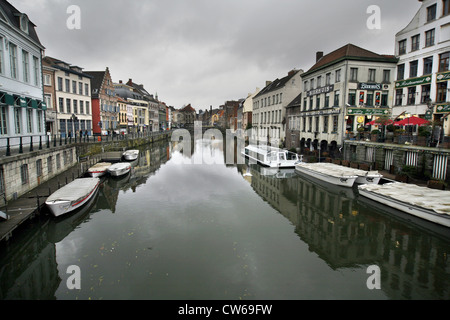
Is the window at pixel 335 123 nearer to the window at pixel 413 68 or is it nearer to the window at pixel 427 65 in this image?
the window at pixel 413 68

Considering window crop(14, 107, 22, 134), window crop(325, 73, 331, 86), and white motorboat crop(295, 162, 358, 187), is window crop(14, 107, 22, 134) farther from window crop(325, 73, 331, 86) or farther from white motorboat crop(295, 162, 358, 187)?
window crop(325, 73, 331, 86)

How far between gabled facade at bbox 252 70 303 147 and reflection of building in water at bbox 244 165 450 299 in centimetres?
2829

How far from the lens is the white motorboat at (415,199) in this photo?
12.1 m

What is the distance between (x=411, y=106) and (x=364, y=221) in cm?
1873

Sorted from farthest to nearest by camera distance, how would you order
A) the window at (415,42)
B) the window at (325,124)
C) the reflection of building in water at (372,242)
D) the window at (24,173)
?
the window at (325,124)
the window at (415,42)
the window at (24,173)
the reflection of building in water at (372,242)

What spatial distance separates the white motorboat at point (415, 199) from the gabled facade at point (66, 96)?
31.9 m

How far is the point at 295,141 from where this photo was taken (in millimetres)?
A: 39406

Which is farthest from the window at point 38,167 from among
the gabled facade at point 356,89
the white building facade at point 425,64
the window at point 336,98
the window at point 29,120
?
the white building facade at point 425,64

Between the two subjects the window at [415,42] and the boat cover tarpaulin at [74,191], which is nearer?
the boat cover tarpaulin at [74,191]

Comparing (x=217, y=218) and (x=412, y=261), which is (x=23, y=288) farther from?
(x=412, y=261)

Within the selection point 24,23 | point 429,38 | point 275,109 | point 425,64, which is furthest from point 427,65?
point 24,23

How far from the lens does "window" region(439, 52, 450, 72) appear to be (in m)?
22.2

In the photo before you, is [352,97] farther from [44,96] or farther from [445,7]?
[44,96]

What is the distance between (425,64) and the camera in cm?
2427
